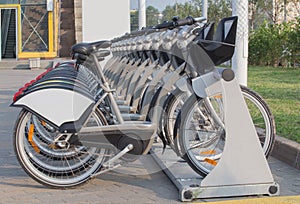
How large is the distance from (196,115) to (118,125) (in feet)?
2.20

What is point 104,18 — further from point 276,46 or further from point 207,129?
point 276,46

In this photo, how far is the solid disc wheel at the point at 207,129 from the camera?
4906 millimetres

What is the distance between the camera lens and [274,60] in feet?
63.3

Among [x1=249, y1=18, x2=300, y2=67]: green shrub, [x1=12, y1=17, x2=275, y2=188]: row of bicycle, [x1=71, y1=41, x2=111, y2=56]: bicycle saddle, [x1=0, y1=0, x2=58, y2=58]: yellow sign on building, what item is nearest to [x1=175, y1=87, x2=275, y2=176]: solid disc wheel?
[x1=12, y1=17, x2=275, y2=188]: row of bicycle

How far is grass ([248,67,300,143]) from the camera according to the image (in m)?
6.71

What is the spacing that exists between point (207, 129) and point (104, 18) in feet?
21.9

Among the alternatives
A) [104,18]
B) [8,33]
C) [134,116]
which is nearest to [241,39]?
[134,116]

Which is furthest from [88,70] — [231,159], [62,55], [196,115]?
[62,55]

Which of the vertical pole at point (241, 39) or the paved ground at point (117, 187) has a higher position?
the vertical pole at point (241, 39)

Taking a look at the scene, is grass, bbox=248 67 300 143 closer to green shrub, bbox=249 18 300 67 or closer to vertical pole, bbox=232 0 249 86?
vertical pole, bbox=232 0 249 86

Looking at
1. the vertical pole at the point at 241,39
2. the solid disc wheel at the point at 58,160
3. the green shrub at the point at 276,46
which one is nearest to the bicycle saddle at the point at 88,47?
the solid disc wheel at the point at 58,160

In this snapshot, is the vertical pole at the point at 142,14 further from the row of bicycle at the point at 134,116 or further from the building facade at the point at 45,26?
the building facade at the point at 45,26

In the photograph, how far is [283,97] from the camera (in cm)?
958

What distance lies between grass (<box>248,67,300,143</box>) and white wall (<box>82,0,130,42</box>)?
2897 mm
